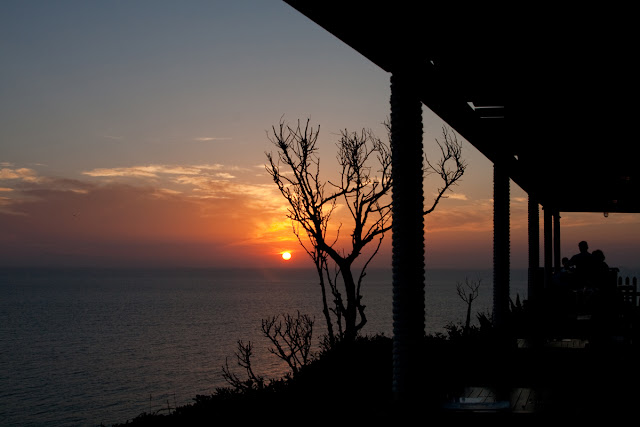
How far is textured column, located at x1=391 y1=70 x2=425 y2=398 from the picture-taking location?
5.02 m

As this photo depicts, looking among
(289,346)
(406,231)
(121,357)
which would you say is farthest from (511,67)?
(121,357)

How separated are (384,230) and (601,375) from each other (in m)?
8.91

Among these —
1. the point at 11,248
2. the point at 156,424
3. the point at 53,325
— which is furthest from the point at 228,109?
the point at 53,325

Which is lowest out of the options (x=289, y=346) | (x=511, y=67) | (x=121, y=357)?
(x=121, y=357)

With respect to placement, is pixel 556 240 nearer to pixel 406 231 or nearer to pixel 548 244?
pixel 548 244

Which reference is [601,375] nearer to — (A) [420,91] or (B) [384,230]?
(A) [420,91]

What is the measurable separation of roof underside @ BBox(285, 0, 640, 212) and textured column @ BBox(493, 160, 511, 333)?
42cm

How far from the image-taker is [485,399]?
5.09m

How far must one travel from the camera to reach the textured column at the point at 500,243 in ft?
31.9

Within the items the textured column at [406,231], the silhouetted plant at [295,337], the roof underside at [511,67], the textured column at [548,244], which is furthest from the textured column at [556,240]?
the textured column at [406,231]

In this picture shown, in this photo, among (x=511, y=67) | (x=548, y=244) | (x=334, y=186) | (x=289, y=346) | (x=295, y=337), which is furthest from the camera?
(x=548, y=244)

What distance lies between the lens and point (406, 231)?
5.11 m

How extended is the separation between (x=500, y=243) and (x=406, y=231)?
5186mm

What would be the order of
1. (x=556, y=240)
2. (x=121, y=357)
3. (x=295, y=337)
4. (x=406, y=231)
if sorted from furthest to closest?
(x=121, y=357), (x=556, y=240), (x=295, y=337), (x=406, y=231)
